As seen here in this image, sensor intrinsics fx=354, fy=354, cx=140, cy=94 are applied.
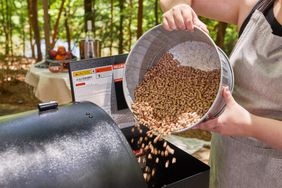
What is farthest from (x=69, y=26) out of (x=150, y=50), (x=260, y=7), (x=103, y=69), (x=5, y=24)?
(x=260, y=7)

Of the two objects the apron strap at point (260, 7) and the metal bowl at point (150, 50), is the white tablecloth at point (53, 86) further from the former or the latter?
the apron strap at point (260, 7)

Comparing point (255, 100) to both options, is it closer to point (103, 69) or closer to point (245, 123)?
point (245, 123)

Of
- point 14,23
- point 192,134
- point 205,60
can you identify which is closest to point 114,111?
point 205,60

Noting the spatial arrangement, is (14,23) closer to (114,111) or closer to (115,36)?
(115,36)

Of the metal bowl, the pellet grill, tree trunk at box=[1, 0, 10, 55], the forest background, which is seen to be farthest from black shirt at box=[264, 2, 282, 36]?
tree trunk at box=[1, 0, 10, 55]

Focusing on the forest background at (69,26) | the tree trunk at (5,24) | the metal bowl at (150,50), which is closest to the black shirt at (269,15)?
the metal bowl at (150,50)

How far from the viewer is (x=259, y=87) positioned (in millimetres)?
892

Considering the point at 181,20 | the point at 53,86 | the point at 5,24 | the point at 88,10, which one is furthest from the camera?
the point at 5,24

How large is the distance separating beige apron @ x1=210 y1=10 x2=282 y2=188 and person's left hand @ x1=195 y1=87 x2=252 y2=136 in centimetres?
9

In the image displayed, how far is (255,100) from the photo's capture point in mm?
920

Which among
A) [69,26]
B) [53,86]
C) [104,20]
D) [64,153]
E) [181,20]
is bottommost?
[53,86]

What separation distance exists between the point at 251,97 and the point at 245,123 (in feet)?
0.40

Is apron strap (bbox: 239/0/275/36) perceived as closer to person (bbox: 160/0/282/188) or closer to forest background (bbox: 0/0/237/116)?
person (bbox: 160/0/282/188)

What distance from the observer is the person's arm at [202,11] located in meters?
0.90
